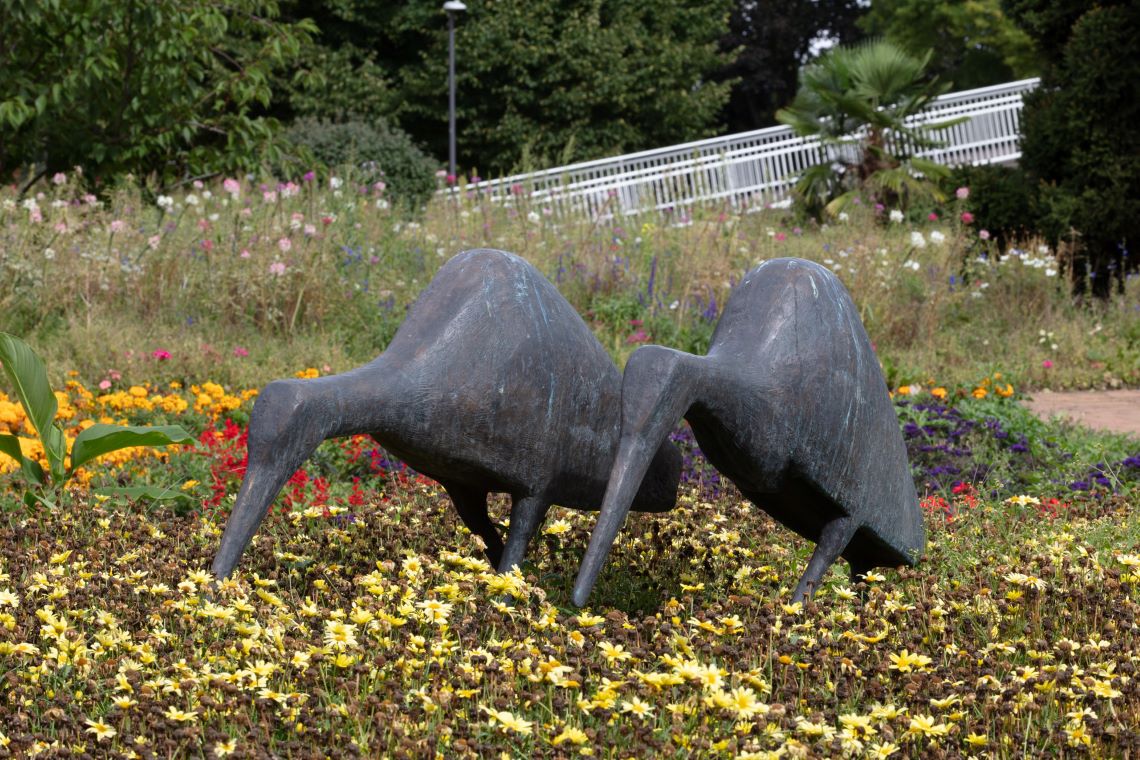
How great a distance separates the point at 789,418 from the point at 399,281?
582cm

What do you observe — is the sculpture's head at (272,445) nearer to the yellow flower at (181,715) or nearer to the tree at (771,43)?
the yellow flower at (181,715)

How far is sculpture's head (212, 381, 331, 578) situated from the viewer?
2.83m

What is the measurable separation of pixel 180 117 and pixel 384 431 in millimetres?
9210

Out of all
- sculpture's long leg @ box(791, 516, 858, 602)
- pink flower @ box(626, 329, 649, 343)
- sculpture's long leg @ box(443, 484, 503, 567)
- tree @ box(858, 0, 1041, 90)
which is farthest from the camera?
tree @ box(858, 0, 1041, 90)

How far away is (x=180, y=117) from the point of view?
11359mm

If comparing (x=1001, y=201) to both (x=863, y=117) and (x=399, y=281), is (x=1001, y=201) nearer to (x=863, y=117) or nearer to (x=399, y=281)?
(x=399, y=281)

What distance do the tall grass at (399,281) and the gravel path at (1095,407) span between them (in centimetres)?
19

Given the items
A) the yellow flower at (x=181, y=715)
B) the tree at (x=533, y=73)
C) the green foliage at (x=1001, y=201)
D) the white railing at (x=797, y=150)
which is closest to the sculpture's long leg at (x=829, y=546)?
the yellow flower at (x=181, y=715)

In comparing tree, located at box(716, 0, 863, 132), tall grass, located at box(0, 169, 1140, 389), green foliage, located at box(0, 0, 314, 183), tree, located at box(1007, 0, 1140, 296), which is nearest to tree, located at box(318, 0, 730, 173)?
tree, located at box(716, 0, 863, 132)

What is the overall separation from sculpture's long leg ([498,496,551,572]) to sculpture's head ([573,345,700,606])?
1.16 feet

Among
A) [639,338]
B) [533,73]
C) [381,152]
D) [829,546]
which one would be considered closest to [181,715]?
[829,546]

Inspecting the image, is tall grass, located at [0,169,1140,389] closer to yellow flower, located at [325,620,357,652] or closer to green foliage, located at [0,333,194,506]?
green foliage, located at [0,333,194,506]

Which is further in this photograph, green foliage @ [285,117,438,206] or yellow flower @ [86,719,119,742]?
green foliage @ [285,117,438,206]

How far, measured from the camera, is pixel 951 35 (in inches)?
1278
